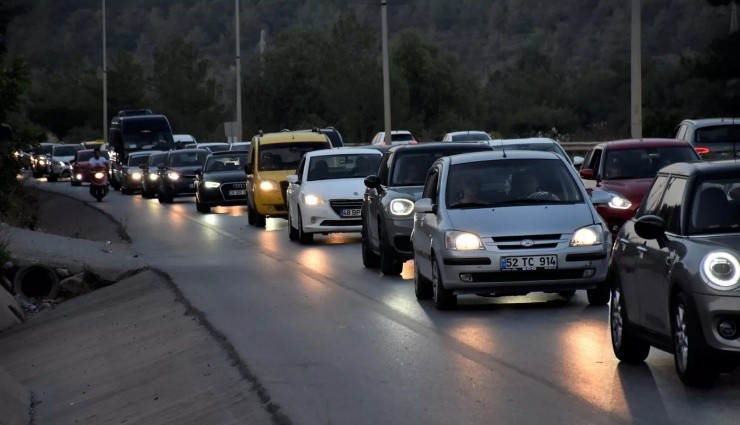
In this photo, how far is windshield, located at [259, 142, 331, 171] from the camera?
35438mm

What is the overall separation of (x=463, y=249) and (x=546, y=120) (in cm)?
8971

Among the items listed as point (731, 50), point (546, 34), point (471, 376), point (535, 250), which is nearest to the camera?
point (471, 376)

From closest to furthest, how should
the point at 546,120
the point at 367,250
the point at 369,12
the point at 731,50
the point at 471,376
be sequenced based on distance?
the point at 471,376
the point at 367,250
the point at 731,50
the point at 546,120
the point at 369,12

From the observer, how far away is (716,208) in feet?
36.2

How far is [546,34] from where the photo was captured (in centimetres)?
15850

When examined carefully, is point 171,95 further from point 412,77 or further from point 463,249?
point 463,249

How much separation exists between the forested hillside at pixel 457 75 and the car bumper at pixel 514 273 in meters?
41.9

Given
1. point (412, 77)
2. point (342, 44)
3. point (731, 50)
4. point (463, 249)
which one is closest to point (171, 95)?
point (412, 77)

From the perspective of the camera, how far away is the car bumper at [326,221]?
27938 mm

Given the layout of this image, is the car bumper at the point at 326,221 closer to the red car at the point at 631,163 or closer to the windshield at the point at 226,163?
the red car at the point at 631,163

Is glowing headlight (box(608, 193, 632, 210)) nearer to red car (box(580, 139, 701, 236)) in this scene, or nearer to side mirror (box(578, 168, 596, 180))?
red car (box(580, 139, 701, 236))

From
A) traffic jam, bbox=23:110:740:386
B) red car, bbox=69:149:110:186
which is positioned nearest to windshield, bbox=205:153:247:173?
traffic jam, bbox=23:110:740:386

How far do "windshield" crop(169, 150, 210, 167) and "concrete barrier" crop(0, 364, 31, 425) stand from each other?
37.8m

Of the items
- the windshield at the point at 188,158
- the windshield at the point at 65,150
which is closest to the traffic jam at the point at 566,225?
the windshield at the point at 188,158
